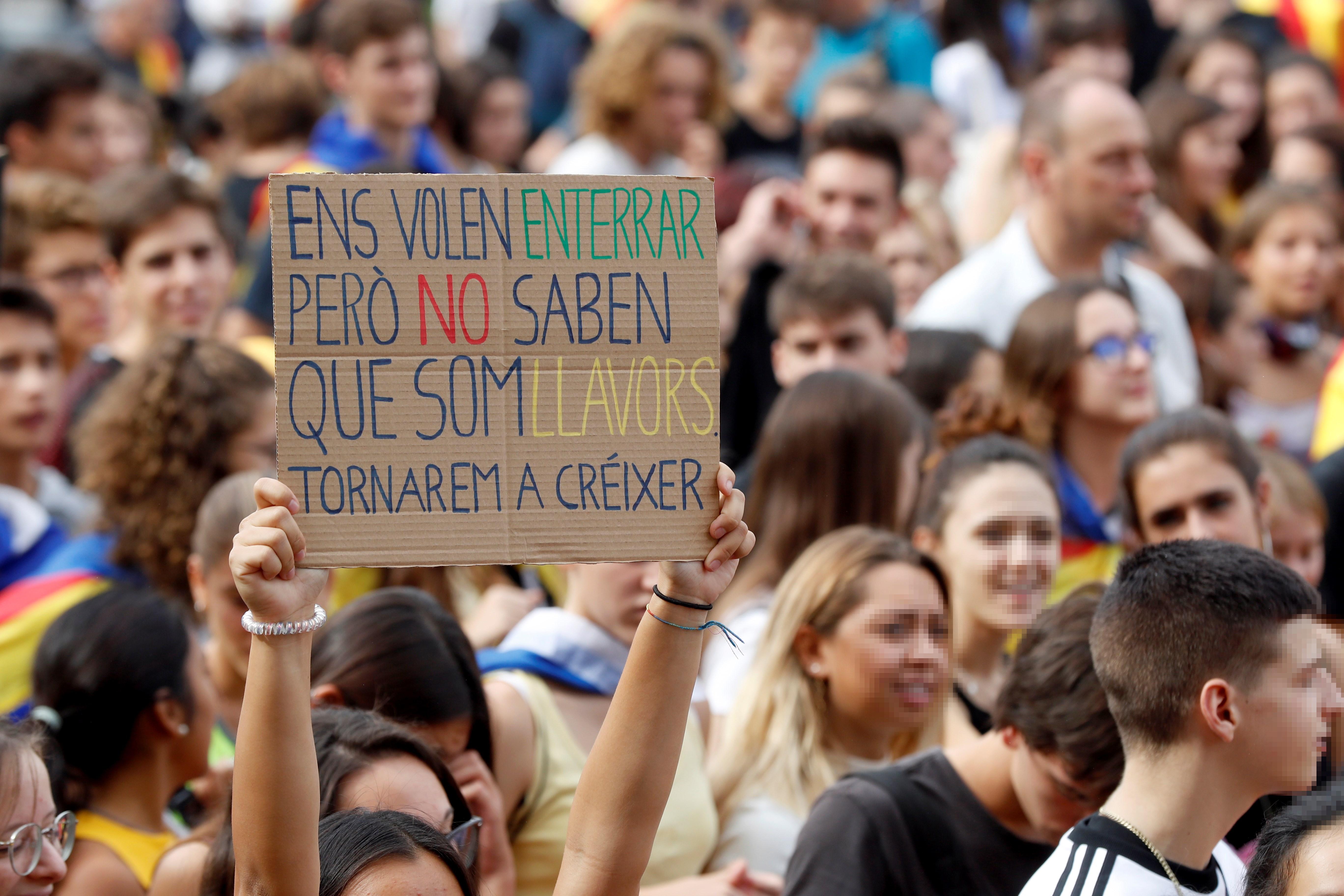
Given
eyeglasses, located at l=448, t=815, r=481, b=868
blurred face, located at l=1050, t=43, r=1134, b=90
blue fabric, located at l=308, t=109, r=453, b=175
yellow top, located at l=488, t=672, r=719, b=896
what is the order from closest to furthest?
eyeglasses, located at l=448, t=815, r=481, b=868 < yellow top, located at l=488, t=672, r=719, b=896 < blue fabric, located at l=308, t=109, r=453, b=175 < blurred face, located at l=1050, t=43, r=1134, b=90

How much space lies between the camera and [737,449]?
611 cm

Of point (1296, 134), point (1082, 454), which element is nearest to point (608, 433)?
point (1082, 454)

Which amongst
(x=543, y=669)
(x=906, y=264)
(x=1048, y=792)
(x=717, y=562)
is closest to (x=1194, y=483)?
(x=1048, y=792)

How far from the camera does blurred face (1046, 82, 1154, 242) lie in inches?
245

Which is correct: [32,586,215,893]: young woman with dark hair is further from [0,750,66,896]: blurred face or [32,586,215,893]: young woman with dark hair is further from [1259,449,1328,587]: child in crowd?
[1259,449,1328,587]: child in crowd

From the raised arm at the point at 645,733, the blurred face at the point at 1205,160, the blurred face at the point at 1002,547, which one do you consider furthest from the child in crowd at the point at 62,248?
the blurred face at the point at 1205,160

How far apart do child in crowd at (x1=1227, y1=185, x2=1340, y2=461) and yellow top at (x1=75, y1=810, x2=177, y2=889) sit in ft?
16.2

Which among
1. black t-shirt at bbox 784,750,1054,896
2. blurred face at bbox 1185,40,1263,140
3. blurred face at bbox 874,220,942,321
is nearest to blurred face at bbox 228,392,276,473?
black t-shirt at bbox 784,750,1054,896

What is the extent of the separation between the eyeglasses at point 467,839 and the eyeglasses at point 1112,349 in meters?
3.09

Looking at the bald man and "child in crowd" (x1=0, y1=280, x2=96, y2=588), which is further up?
the bald man

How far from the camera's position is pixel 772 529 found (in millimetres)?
4312

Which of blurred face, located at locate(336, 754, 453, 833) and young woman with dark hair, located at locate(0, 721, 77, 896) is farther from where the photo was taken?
blurred face, located at locate(336, 754, 453, 833)

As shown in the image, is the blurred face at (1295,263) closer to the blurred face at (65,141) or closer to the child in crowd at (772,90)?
the child in crowd at (772,90)

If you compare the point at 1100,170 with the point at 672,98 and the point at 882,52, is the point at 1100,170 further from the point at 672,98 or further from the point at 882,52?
the point at 882,52
